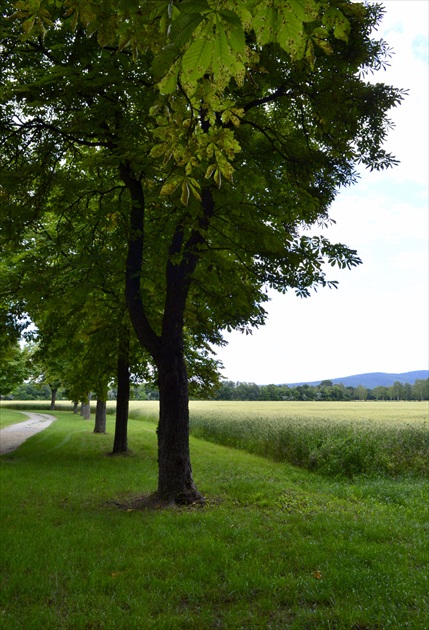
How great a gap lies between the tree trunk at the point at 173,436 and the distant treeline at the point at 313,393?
234ft

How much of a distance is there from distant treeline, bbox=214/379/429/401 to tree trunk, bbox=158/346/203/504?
71.2 meters

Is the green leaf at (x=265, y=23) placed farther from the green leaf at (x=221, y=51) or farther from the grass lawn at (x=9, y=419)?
the grass lawn at (x=9, y=419)

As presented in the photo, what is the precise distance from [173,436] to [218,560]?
3.13 m

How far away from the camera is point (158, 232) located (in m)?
9.59

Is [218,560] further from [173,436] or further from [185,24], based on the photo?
[185,24]

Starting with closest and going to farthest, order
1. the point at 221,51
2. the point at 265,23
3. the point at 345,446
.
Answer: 1. the point at 221,51
2. the point at 265,23
3. the point at 345,446

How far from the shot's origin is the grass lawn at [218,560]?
3.97 m

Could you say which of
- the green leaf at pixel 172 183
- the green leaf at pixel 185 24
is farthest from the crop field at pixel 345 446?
the green leaf at pixel 185 24

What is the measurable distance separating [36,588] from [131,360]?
11374 millimetres

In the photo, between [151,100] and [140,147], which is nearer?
[151,100]

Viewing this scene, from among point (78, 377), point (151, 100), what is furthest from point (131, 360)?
point (151, 100)

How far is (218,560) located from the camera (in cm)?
516

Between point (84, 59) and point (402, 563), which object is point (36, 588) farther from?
point (84, 59)

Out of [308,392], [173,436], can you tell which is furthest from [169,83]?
[308,392]
